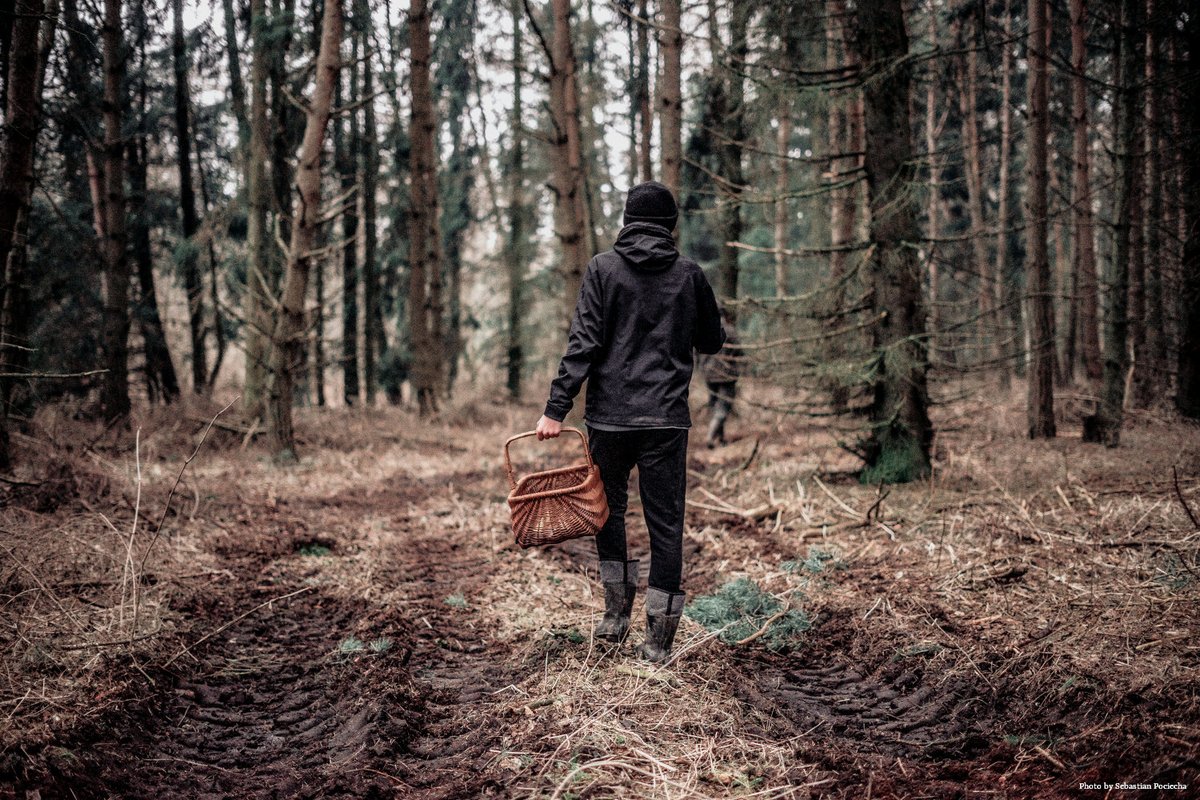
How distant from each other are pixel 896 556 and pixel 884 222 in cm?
334

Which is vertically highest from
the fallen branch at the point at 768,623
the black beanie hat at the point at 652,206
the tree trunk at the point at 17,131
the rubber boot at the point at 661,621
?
the tree trunk at the point at 17,131

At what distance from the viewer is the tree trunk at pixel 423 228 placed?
13328 millimetres

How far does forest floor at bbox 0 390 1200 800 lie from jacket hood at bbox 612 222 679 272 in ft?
6.70

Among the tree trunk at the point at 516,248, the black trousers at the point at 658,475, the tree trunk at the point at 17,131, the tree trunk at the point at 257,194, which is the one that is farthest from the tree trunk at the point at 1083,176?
the tree trunk at the point at 516,248

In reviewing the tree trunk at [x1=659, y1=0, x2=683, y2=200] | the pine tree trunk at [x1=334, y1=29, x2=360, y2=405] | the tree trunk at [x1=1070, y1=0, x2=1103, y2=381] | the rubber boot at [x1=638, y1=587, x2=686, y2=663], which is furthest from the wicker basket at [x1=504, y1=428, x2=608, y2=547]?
the pine tree trunk at [x1=334, y1=29, x2=360, y2=405]

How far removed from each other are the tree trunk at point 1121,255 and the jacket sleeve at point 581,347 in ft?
27.3

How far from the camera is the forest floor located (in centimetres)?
298

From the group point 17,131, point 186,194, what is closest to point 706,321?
point 17,131

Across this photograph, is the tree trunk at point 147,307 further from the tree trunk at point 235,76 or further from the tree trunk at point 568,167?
the tree trunk at point 568,167

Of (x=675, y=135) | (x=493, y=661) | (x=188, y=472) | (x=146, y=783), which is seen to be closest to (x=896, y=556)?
(x=493, y=661)

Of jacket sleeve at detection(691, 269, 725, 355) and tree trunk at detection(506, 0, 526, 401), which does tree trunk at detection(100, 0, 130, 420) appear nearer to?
tree trunk at detection(506, 0, 526, 401)

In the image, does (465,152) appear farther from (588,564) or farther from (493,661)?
(493,661)

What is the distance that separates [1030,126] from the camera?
968cm

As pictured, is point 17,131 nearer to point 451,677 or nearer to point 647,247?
point 647,247
